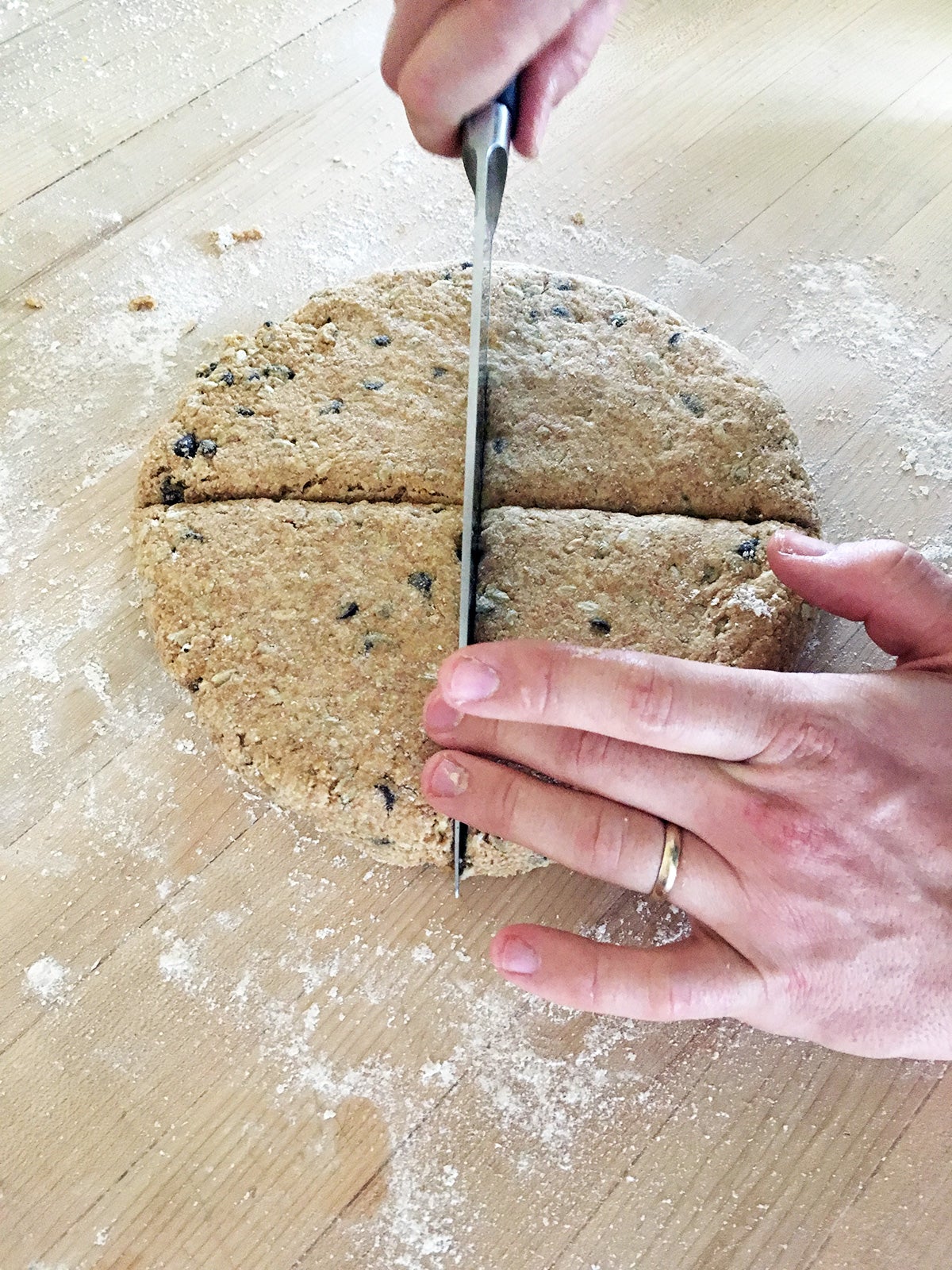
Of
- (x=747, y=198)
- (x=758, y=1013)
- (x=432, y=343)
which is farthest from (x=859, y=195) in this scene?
(x=758, y=1013)

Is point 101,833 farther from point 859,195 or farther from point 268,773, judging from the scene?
point 859,195

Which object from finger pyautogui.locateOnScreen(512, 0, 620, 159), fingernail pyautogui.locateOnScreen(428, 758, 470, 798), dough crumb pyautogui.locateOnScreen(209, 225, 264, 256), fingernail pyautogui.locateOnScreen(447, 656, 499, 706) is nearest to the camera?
fingernail pyautogui.locateOnScreen(447, 656, 499, 706)

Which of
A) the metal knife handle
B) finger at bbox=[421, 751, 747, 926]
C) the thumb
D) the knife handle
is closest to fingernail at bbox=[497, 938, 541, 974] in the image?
finger at bbox=[421, 751, 747, 926]

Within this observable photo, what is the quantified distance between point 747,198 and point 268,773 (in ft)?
4.74

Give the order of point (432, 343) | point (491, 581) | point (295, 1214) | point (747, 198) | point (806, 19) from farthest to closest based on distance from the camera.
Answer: point (806, 19), point (747, 198), point (432, 343), point (491, 581), point (295, 1214)

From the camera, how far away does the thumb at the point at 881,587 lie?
1282 millimetres

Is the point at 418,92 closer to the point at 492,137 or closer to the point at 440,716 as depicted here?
the point at 492,137

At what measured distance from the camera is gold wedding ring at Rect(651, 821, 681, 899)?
1.17 metres

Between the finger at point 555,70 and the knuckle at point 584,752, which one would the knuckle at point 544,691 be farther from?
the finger at point 555,70

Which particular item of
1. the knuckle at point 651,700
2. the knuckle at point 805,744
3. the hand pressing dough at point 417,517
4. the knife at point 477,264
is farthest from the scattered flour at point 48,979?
the knuckle at point 805,744

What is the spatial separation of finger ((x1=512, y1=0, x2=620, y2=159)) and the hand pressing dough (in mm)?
307

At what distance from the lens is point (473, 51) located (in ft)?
3.76

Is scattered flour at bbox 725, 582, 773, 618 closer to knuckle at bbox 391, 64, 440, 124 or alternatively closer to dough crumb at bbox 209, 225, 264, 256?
knuckle at bbox 391, 64, 440, 124

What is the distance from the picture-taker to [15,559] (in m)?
1.60
